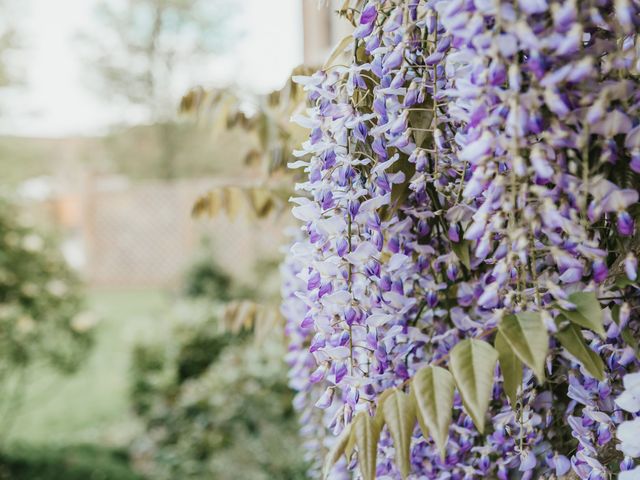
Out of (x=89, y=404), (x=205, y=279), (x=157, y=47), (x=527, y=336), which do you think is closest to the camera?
(x=527, y=336)

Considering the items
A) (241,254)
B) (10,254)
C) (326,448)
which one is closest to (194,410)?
(10,254)

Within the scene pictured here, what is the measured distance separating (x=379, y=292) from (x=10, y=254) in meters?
2.84

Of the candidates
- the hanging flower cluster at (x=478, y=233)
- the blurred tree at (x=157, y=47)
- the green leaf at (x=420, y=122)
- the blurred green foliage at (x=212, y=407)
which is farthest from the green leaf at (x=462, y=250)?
the blurred tree at (x=157, y=47)

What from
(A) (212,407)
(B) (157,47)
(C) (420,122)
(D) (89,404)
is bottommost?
(D) (89,404)

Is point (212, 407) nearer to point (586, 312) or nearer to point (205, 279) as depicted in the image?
point (586, 312)

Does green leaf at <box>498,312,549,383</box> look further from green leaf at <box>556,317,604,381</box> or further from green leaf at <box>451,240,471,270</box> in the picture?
green leaf at <box>451,240,471,270</box>

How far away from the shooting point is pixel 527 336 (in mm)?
Answer: 594

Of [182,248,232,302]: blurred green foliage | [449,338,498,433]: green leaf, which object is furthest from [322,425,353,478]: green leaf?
[182,248,232,302]: blurred green foliage

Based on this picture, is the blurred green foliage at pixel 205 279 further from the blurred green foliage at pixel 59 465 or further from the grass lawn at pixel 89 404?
the blurred green foliage at pixel 59 465

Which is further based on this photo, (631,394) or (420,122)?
(420,122)

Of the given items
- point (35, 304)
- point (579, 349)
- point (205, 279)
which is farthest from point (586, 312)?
point (205, 279)

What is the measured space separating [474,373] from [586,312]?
0.39 feet

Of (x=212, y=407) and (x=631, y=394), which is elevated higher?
(x=631, y=394)

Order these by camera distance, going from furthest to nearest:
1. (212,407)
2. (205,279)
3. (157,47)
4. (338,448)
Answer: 1. (157,47)
2. (205,279)
3. (212,407)
4. (338,448)
